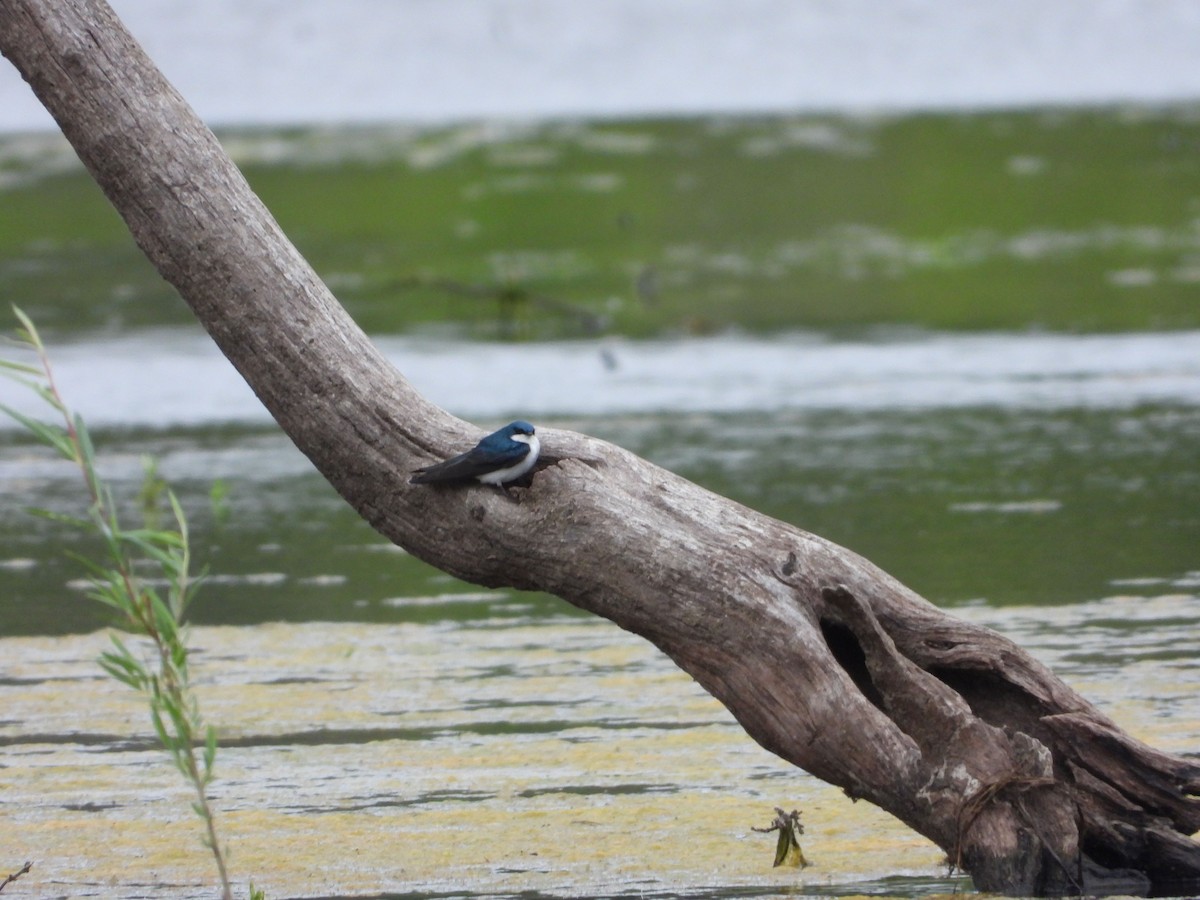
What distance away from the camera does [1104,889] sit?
5875 mm

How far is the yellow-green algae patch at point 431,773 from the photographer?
616 cm

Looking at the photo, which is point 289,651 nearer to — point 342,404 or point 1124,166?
point 342,404

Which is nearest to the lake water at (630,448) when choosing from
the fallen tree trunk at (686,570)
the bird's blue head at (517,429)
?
the fallen tree trunk at (686,570)

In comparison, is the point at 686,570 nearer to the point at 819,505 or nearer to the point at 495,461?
the point at 495,461

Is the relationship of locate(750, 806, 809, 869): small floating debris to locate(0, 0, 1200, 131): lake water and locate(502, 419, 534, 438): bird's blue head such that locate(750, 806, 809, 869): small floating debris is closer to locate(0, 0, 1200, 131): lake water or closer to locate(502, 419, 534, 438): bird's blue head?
locate(502, 419, 534, 438): bird's blue head

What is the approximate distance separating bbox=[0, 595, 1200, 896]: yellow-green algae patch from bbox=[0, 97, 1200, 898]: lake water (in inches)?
0.7

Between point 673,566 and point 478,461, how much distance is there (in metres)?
0.63

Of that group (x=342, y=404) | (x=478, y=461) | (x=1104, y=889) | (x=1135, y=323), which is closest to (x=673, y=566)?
(x=478, y=461)

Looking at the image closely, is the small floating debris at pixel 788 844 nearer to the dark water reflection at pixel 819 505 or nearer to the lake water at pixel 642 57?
the dark water reflection at pixel 819 505

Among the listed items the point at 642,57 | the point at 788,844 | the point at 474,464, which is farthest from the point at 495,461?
the point at 642,57

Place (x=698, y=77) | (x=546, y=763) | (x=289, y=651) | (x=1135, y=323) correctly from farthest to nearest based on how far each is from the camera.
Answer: (x=698, y=77), (x=1135, y=323), (x=289, y=651), (x=546, y=763)

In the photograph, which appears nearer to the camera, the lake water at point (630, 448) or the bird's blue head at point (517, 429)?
the bird's blue head at point (517, 429)

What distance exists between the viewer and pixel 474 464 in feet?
19.6

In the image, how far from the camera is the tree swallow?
5.95 metres
